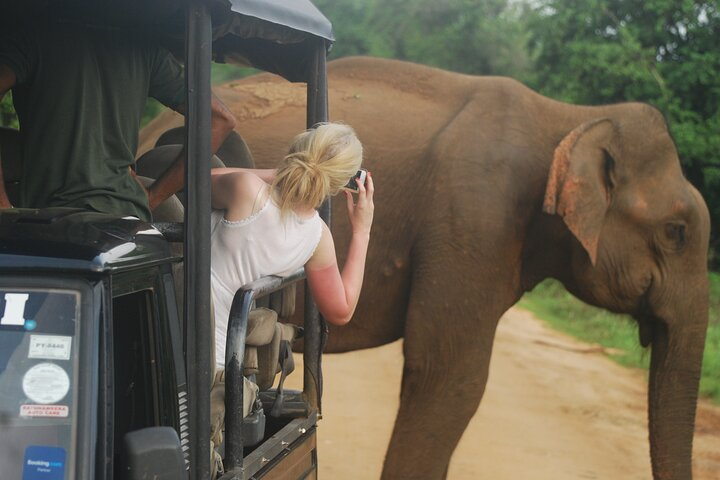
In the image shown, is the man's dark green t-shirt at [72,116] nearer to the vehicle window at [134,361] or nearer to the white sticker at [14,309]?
the vehicle window at [134,361]

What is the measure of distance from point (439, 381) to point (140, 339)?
3.25 meters

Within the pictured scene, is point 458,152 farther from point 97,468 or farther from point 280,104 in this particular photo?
point 97,468

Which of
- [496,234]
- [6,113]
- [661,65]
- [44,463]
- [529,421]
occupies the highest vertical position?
[661,65]

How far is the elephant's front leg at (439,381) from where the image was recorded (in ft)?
18.4

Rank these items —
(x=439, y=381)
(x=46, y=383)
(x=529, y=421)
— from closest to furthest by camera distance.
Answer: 1. (x=46, y=383)
2. (x=439, y=381)
3. (x=529, y=421)

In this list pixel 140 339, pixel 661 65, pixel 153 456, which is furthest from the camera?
pixel 661 65

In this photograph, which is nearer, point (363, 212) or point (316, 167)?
point (316, 167)

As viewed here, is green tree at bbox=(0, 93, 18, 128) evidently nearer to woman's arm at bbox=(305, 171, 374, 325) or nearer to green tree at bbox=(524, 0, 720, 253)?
woman's arm at bbox=(305, 171, 374, 325)

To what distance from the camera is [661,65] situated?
14.8m

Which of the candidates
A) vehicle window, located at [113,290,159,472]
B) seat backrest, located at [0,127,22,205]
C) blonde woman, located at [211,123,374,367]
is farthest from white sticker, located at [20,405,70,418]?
seat backrest, located at [0,127,22,205]

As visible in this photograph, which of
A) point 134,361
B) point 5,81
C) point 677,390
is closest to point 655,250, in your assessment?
point 677,390

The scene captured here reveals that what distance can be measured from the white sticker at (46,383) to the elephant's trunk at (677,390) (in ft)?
13.8

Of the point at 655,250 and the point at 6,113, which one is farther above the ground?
the point at 6,113

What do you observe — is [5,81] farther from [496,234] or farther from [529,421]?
[529,421]
